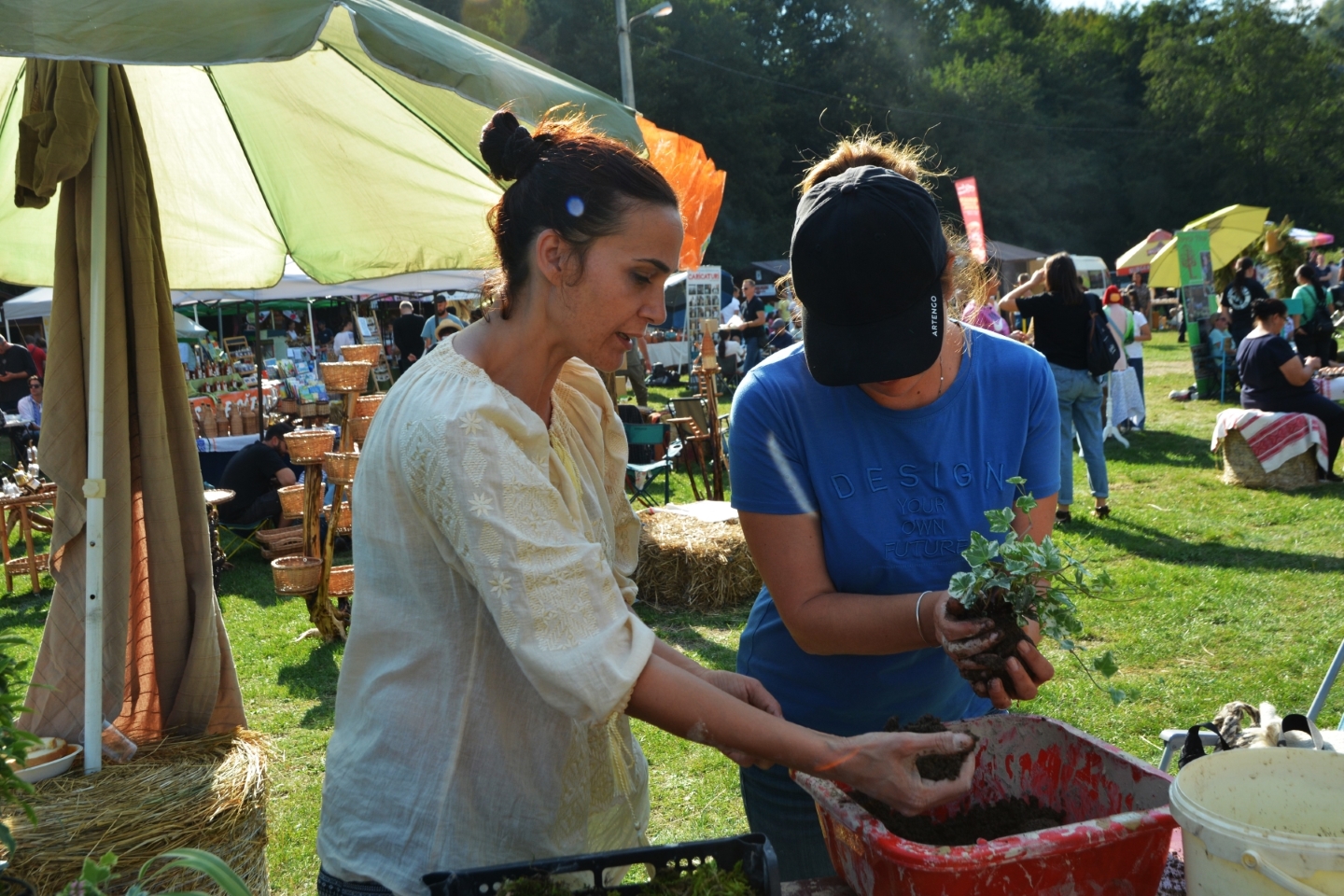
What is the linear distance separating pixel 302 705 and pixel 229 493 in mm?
3038

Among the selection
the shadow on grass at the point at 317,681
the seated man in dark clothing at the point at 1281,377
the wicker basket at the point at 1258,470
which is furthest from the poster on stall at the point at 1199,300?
the shadow on grass at the point at 317,681

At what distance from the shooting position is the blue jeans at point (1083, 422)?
7824 mm

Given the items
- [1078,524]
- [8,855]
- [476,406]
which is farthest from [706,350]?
[476,406]

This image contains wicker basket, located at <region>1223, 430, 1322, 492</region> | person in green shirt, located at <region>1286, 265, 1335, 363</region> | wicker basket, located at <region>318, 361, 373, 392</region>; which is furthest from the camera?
person in green shirt, located at <region>1286, 265, 1335, 363</region>

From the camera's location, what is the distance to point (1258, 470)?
28.3 ft

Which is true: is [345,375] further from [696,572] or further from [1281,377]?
[1281,377]

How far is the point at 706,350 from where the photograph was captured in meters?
8.64

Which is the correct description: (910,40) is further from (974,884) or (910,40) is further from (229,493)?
(974,884)

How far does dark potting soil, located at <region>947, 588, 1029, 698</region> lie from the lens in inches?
57.9

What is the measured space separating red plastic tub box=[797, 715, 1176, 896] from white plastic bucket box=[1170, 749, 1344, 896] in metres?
0.08

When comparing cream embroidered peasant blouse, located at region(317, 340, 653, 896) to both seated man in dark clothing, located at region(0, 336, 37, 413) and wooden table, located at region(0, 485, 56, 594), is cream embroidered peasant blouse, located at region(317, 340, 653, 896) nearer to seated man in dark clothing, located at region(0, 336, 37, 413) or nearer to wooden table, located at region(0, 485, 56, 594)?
wooden table, located at region(0, 485, 56, 594)

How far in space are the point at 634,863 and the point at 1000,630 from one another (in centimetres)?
63

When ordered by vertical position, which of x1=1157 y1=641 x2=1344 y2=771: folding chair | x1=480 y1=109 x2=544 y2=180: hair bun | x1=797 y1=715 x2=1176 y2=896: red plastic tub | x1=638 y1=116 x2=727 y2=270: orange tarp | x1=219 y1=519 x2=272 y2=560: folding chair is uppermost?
x1=638 y1=116 x2=727 y2=270: orange tarp

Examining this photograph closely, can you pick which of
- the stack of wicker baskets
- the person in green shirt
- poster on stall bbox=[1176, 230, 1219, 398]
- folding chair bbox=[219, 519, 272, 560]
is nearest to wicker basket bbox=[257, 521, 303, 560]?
the stack of wicker baskets
